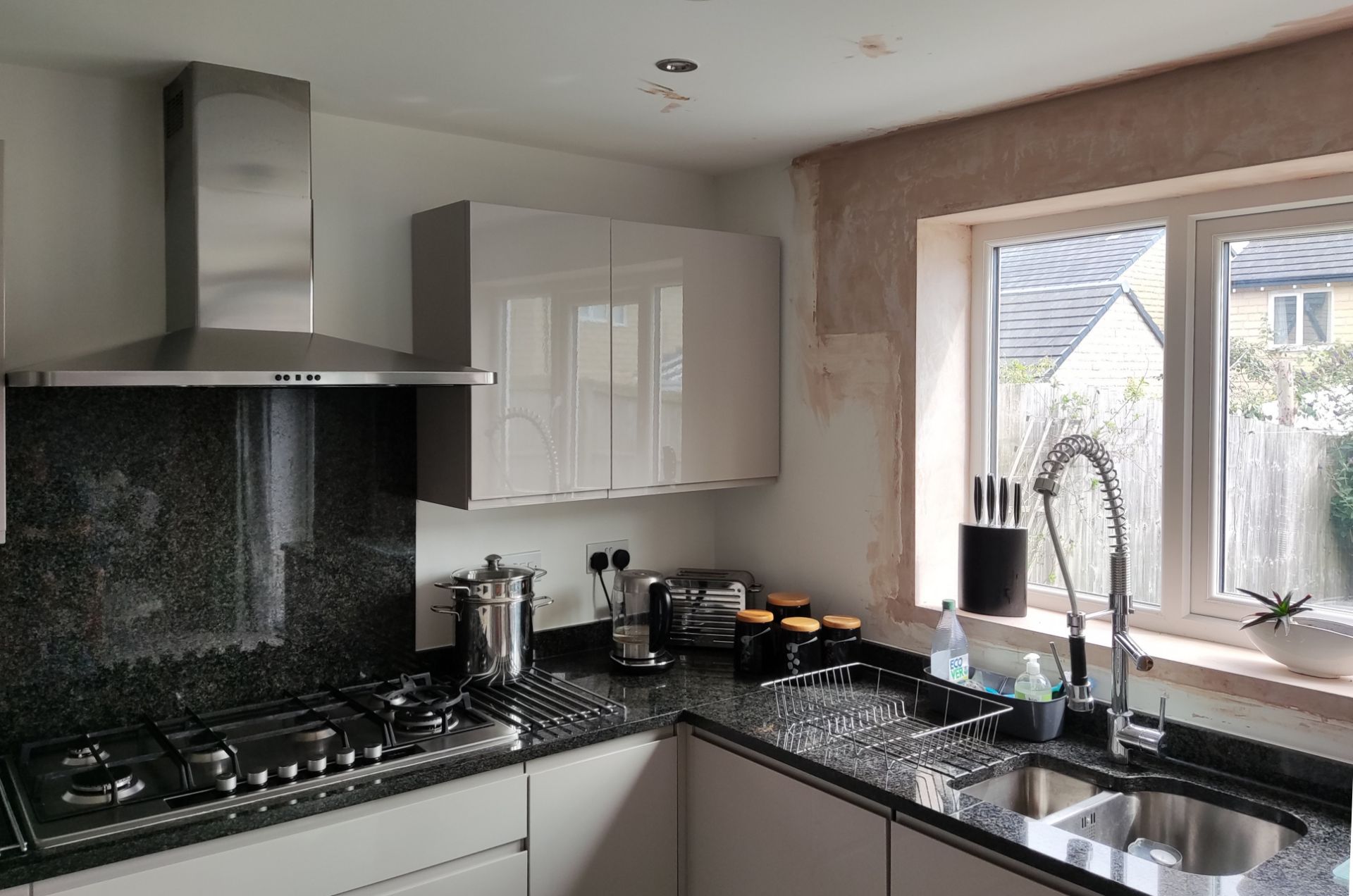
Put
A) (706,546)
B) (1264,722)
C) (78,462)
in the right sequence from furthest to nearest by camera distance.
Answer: (706,546), (78,462), (1264,722)

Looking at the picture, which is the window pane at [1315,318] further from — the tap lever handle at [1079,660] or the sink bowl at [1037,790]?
the sink bowl at [1037,790]

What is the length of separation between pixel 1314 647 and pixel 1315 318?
0.66m

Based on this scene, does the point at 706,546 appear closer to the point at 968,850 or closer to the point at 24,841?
the point at 968,850

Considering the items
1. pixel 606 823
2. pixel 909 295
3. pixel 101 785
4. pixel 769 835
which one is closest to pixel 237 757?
pixel 101 785

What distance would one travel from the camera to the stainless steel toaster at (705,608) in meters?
2.82

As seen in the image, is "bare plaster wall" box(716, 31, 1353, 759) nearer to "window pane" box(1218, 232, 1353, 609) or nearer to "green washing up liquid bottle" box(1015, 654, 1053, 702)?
"green washing up liquid bottle" box(1015, 654, 1053, 702)

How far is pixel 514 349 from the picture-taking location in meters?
2.39

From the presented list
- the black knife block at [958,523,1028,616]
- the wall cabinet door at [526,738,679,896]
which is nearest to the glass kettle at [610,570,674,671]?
the wall cabinet door at [526,738,679,896]

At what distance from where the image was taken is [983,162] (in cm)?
237

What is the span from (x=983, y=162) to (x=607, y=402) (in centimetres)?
108

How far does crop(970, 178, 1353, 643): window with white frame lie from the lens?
2.05 metres

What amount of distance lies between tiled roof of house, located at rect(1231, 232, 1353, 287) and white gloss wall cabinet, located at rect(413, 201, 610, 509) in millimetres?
1447

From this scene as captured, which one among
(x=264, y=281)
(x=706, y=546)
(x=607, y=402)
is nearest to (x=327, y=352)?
(x=264, y=281)

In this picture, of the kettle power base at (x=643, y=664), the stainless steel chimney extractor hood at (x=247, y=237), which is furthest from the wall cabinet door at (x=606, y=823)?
the stainless steel chimney extractor hood at (x=247, y=237)
